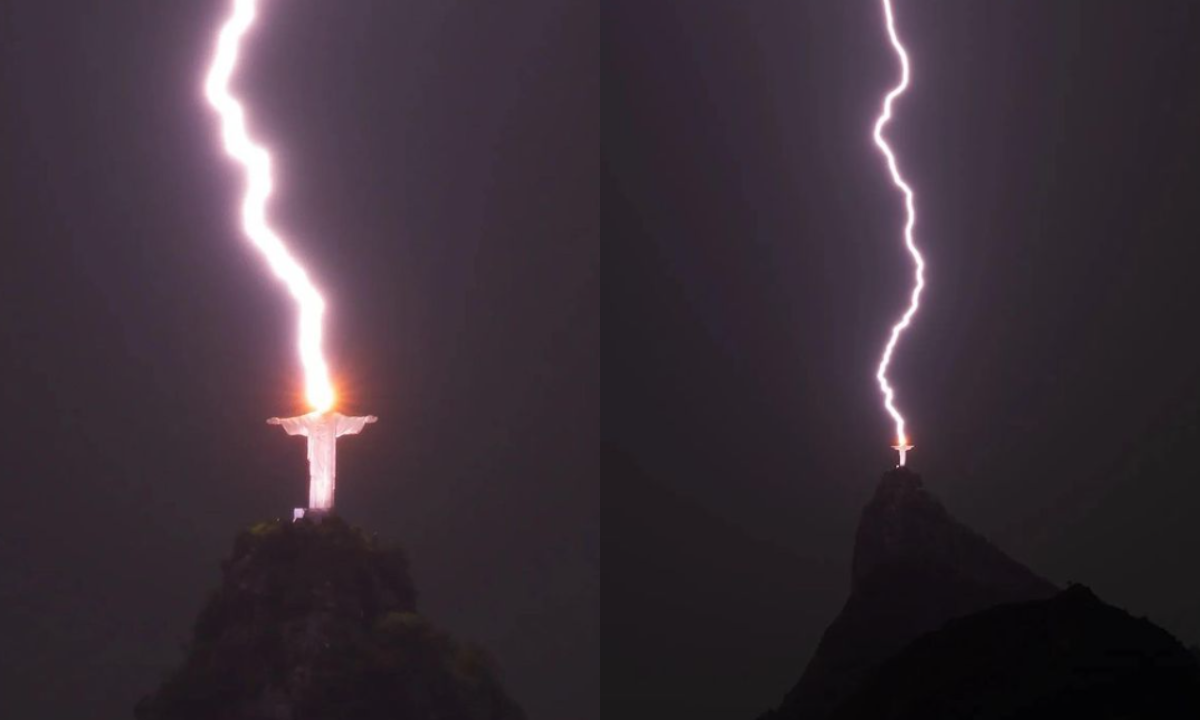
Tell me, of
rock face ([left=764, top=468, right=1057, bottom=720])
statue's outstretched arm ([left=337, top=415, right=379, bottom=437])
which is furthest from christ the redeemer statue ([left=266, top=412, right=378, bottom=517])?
rock face ([left=764, top=468, right=1057, bottom=720])

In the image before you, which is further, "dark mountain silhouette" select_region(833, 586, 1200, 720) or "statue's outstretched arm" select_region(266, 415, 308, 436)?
"statue's outstretched arm" select_region(266, 415, 308, 436)

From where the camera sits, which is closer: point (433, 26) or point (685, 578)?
point (685, 578)

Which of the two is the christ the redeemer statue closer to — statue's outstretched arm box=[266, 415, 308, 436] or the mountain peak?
statue's outstretched arm box=[266, 415, 308, 436]

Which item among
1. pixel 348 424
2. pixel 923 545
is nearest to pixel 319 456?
pixel 348 424

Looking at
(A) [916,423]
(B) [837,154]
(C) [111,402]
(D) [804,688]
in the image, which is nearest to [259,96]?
(C) [111,402]

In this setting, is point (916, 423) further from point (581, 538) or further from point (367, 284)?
point (367, 284)

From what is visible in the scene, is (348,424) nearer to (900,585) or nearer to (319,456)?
(319,456)
